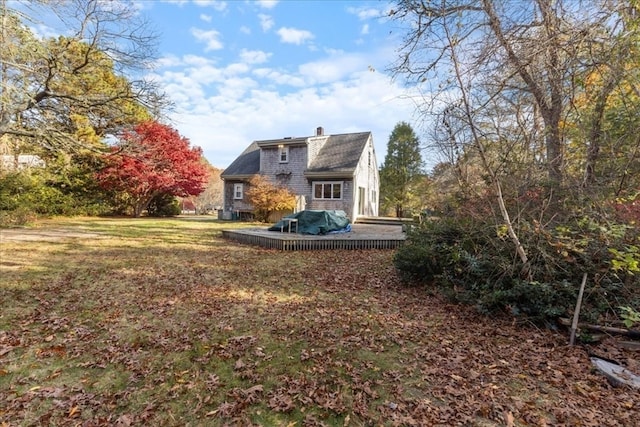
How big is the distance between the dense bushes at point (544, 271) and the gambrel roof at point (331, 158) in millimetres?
12593

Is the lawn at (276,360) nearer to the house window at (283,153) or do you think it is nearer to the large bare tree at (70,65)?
the large bare tree at (70,65)

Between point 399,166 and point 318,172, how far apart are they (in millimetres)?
9000

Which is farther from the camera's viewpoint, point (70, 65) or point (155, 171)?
point (155, 171)

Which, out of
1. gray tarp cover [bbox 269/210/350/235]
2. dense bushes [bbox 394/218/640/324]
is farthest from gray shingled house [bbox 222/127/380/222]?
dense bushes [bbox 394/218/640/324]

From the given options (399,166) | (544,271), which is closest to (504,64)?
(544,271)

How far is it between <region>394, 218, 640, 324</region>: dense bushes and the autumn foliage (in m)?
13.2

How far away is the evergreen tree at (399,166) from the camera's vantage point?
24016 millimetres

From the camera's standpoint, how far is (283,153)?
64.7 ft

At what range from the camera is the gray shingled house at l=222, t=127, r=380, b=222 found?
59.0 feet

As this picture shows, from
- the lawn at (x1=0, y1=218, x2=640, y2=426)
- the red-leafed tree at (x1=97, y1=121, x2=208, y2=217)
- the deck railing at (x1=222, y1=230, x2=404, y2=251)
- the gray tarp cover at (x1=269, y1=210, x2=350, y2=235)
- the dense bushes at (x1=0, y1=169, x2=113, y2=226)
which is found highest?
the red-leafed tree at (x1=97, y1=121, x2=208, y2=217)

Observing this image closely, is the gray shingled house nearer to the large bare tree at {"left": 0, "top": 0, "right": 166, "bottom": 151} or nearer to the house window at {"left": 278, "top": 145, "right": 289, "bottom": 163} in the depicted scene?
the house window at {"left": 278, "top": 145, "right": 289, "bottom": 163}

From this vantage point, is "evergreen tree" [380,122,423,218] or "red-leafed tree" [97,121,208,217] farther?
"evergreen tree" [380,122,423,218]

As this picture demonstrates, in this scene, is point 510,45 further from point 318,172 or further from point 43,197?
point 43,197

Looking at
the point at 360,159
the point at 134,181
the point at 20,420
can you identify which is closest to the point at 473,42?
the point at 20,420
